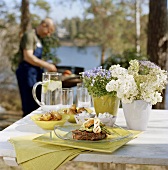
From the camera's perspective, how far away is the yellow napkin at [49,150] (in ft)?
4.88

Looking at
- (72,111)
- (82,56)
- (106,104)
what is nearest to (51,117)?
(72,111)

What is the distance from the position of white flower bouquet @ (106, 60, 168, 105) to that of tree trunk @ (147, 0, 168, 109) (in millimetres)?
2910

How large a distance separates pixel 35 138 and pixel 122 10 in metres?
7.12

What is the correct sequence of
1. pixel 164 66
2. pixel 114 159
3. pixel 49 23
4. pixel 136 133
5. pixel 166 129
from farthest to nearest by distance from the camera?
pixel 164 66 < pixel 49 23 < pixel 166 129 < pixel 136 133 < pixel 114 159

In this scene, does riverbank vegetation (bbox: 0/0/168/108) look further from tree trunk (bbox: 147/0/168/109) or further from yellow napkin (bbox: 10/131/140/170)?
yellow napkin (bbox: 10/131/140/170)

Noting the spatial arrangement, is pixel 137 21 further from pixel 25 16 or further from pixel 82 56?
pixel 25 16

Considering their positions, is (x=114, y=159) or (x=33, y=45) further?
(x=33, y=45)

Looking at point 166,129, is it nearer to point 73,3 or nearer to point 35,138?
point 35,138

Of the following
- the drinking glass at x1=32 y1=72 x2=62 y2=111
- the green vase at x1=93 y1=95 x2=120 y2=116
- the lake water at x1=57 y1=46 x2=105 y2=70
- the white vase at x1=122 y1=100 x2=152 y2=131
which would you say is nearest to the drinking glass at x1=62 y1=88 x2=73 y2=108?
the drinking glass at x1=32 y1=72 x2=62 y2=111

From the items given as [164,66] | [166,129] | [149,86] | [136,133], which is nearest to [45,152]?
[136,133]

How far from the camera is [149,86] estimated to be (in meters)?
1.82

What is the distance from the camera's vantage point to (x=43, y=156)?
151 centimetres

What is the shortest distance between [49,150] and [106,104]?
0.57 m

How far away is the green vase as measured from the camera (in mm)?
2020
